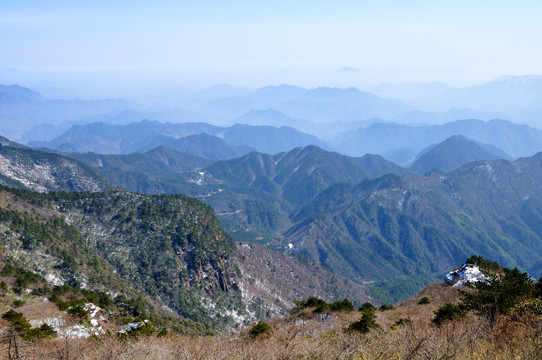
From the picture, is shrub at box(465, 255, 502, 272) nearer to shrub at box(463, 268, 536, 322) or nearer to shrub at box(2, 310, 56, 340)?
shrub at box(463, 268, 536, 322)

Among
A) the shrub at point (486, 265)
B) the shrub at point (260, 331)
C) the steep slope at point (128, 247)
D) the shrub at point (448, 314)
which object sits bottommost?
the steep slope at point (128, 247)

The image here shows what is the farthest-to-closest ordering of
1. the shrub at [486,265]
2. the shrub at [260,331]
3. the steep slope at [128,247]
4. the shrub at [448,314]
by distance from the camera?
the steep slope at [128,247], the shrub at [486,265], the shrub at [260,331], the shrub at [448,314]

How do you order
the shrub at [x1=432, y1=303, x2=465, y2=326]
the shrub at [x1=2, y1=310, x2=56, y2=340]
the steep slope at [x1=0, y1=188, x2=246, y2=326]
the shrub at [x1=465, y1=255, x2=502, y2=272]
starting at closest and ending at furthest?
1. the shrub at [x1=2, y1=310, x2=56, y2=340]
2. the shrub at [x1=432, y1=303, x2=465, y2=326]
3. the shrub at [x1=465, y1=255, x2=502, y2=272]
4. the steep slope at [x1=0, y1=188, x2=246, y2=326]

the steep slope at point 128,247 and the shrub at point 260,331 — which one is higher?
the shrub at point 260,331

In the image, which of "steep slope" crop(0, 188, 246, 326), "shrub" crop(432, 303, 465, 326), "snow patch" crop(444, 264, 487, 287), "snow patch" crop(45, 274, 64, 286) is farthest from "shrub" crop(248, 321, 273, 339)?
"steep slope" crop(0, 188, 246, 326)

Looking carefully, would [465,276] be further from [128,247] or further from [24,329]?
[128,247]

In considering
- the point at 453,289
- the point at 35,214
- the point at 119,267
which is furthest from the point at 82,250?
the point at 453,289

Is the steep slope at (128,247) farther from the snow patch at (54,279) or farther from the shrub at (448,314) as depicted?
the shrub at (448,314)

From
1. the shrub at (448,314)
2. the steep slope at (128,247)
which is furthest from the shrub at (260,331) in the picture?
the steep slope at (128,247)

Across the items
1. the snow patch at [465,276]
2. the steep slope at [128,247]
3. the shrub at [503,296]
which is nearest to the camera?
the shrub at [503,296]

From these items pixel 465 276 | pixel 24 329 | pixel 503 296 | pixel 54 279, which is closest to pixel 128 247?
pixel 54 279

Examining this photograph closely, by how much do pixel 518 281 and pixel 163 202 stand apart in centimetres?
11430

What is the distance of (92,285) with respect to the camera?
79188mm

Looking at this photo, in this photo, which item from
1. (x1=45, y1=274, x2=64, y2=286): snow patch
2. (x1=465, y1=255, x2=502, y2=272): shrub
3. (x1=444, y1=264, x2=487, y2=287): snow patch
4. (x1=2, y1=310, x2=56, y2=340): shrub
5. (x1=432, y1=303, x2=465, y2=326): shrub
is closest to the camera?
(x1=2, y1=310, x2=56, y2=340): shrub
